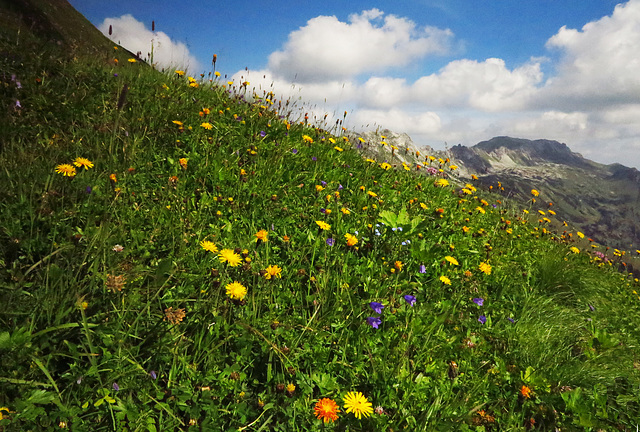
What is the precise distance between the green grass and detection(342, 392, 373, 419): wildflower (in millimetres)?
124

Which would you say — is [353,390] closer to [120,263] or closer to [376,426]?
[376,426]

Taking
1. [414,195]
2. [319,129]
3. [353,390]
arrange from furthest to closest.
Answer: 1. [319,129]
2. [414,195]
3. [353,390]

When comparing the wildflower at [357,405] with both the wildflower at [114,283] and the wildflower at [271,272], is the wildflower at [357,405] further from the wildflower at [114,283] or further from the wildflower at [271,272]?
the wildflower at [114,283]

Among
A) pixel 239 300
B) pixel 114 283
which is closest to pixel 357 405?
pixel 239 300

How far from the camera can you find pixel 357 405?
1.68 m

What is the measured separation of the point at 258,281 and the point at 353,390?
0.97m

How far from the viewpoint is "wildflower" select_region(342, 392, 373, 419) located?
166 cm

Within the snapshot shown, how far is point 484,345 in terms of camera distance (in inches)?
99.7

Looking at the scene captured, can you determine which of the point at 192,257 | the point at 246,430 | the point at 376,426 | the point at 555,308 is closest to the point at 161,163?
the point at 192,257

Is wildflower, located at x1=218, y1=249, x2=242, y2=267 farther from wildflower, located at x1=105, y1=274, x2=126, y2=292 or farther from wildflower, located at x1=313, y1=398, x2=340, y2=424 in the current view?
wildflower, located at x1=313, y1=398, x2=340, y2=424

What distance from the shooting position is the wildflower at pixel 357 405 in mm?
1662

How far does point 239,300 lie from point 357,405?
35.5 inches

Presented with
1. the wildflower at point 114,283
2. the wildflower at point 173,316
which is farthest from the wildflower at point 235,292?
the wildflower at point 114,283

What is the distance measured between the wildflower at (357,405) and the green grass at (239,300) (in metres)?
0.12
